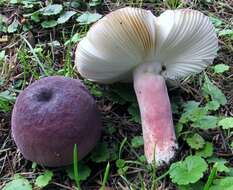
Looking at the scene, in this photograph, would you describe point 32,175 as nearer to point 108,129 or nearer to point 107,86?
point 108,129

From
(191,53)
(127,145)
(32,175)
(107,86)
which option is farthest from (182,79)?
(32,175)

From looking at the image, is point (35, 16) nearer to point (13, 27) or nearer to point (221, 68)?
point (13, 27)

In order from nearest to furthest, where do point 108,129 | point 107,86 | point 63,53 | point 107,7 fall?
point 108,129, point 107,86, point 63,53, point 107,7

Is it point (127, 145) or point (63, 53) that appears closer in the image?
point (127, 145)

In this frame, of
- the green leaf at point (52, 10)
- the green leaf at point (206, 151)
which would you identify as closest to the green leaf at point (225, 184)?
the green leaf at point (206, 151)

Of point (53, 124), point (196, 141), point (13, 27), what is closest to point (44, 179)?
point (53, 124)
